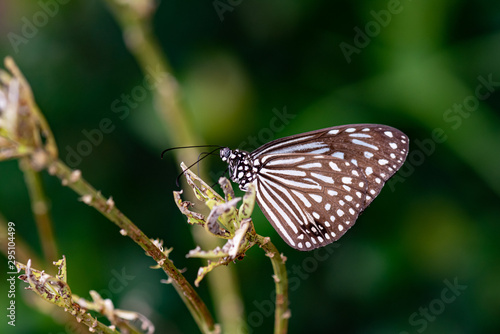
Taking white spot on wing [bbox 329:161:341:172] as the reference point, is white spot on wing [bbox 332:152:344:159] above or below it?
above

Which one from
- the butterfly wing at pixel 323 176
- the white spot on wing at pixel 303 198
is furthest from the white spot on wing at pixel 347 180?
the white spot on wing at pixel 303 198

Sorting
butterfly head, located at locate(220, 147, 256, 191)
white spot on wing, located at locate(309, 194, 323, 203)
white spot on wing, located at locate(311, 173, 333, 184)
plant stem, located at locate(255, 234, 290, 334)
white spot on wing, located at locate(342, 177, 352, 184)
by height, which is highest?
butterfly head, located at locate(220, 147, 256, 191)

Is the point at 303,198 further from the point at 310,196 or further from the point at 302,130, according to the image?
the point at 302,130

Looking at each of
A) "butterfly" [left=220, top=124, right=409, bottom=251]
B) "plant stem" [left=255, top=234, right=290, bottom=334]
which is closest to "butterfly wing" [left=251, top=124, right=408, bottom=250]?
"butterfly" [left=220, top=124, right=409, bottom=251]

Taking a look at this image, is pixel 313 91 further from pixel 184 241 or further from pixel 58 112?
pixel 58 112

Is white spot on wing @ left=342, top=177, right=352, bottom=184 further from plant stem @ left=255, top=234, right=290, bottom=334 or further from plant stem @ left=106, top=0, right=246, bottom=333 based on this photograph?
plant stem @ left=255, top=234, right=290, bottom=334
